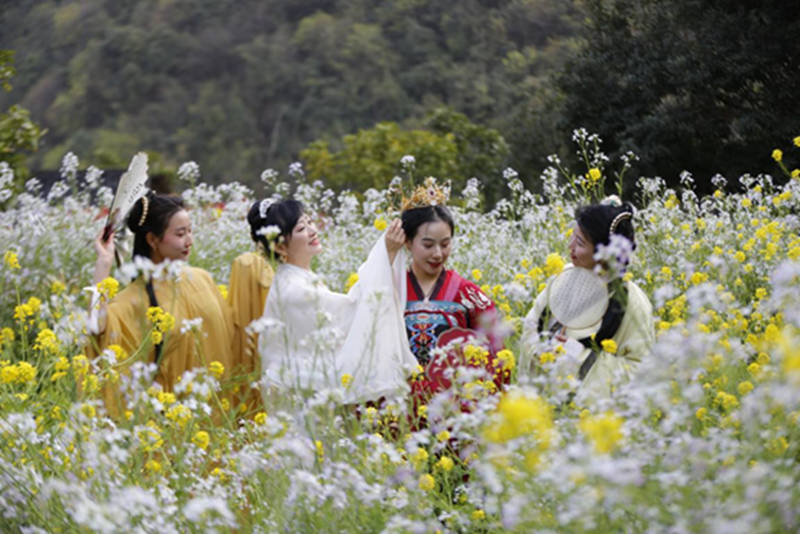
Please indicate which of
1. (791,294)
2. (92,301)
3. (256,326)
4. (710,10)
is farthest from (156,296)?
(710,10)

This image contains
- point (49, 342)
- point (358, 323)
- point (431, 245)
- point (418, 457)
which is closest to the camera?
point (418, 457)

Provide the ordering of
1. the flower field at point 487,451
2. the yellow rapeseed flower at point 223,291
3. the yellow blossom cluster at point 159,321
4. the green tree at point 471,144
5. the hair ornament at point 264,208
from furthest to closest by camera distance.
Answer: the green tree at point 471,144
the yellow rapeseed flower at point 223,291
the hair ornament at point 264,208
the yellow blossom cluster at point 159,321
the flower field at point 487,451

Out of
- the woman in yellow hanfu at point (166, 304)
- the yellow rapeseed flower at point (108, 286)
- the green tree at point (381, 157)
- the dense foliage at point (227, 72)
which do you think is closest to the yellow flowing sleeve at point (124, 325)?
the woman in yellow hanfu at point (166, 304)

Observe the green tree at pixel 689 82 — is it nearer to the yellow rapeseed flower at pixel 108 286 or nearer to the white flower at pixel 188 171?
the white flower at pixel 188 171

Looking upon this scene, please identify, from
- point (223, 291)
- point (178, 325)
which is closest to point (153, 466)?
point (178, 325)

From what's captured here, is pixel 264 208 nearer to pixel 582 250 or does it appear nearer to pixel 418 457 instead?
pixel 582 250

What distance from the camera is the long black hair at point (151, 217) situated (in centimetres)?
418

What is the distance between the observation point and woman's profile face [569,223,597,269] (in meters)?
3.58

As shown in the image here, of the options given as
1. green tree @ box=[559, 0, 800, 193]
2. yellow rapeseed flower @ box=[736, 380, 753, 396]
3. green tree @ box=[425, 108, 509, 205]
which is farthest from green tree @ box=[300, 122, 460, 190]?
yellow rapeseed flower @ box=[736, 380, 753, 396]

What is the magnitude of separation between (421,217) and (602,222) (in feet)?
2.74

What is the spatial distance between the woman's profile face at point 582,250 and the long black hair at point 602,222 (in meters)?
0.02

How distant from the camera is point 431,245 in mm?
4023

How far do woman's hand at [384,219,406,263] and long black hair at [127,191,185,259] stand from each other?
95cm

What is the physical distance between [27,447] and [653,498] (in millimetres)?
2000
